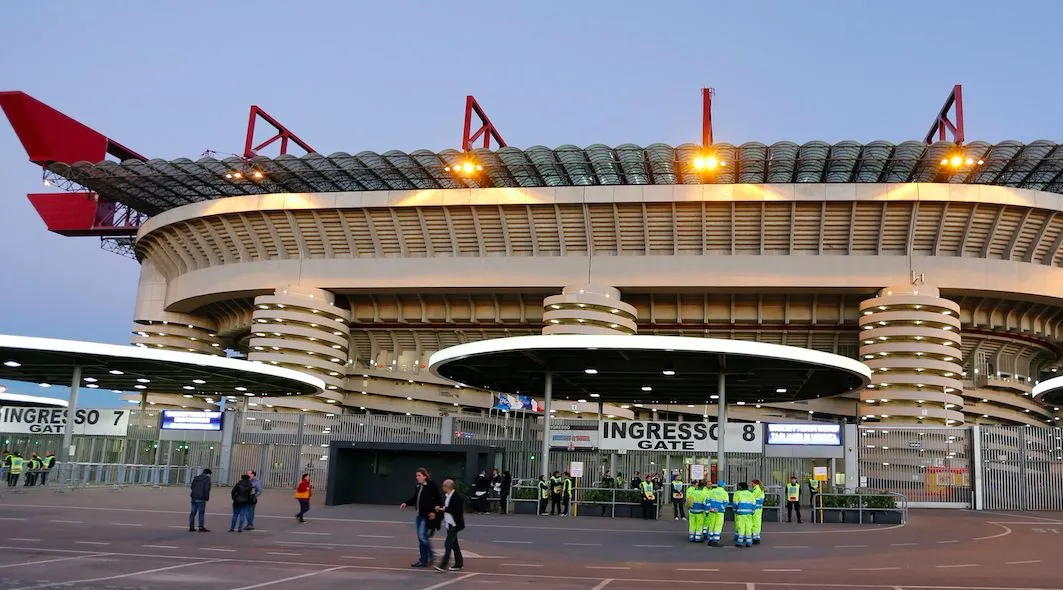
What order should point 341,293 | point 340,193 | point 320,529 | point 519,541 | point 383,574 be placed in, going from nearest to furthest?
point 383,574, point 519,541, point 320,529, point 340,193, point 341,293

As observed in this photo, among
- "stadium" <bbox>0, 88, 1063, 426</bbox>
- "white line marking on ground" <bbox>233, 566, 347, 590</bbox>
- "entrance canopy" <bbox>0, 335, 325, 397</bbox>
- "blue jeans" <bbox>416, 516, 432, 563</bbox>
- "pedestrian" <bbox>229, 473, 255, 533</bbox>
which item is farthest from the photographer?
"stadium" <bbox>0, 88, 1063, 426</bbox>


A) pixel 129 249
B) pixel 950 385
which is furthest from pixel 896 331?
pixel 129 249

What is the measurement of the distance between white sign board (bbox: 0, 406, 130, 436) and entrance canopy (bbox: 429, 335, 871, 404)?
47.0ft

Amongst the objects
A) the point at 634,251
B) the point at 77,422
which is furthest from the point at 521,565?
the point at 634,251

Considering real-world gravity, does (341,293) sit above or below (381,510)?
above

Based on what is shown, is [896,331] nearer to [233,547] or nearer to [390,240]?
[390,240]

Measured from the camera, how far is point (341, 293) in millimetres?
65688

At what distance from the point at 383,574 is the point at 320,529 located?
8.47m

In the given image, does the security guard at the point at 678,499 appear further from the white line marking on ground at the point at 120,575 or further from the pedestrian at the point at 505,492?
the white line marking on ground at the point at 120,575

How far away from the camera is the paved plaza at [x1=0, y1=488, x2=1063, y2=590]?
14281 millimetres

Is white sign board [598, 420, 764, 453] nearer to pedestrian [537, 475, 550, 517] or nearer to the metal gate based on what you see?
pedestrian [537, 475, 550, 517]

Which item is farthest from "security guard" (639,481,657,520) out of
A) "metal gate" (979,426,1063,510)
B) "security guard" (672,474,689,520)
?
"metal gate" (979,426,1063,510)

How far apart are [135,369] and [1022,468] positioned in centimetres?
3720

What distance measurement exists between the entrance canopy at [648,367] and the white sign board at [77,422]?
1432cm
